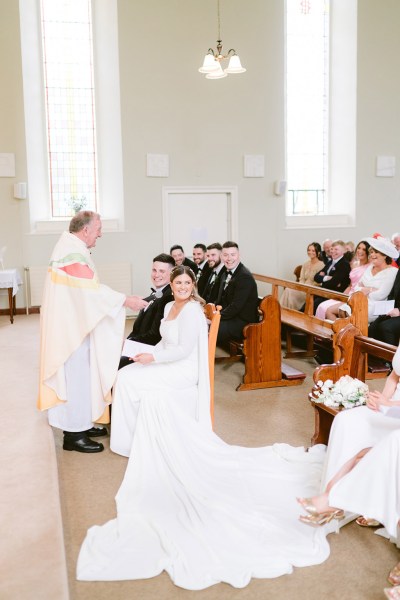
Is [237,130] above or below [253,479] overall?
above

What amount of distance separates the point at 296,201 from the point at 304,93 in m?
2.17

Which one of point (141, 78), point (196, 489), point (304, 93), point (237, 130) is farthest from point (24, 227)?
point (196, 489)

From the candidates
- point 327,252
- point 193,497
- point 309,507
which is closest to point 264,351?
point 193,497

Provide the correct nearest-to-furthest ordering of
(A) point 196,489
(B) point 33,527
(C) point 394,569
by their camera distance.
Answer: (C) point 394,569 → (B) point 33,527 → (A) point 196,489

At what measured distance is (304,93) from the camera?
12.2 m

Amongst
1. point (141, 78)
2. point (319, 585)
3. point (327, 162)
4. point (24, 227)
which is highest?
point (141, 78)

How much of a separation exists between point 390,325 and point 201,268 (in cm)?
311

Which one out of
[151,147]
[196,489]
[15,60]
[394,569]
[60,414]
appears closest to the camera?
[394,569]

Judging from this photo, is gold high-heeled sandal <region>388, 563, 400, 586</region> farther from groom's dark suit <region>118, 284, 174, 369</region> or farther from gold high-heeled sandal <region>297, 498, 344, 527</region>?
groom's dark suit <region>118, 284, 174, 369</region>

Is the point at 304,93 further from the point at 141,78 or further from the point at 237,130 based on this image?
the point at 141,78

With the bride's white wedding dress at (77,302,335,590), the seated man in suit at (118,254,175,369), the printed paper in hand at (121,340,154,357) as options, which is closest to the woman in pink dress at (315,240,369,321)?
the seated man in suit at (118,254,175,369)

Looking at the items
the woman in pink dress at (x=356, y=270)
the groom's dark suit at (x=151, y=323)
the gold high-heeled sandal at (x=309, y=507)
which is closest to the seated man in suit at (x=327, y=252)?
the woman in pink dress at (x=356, y=270)

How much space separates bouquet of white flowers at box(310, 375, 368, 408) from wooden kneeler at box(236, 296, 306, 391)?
1.94 m

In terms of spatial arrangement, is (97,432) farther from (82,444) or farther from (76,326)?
(76,326)
